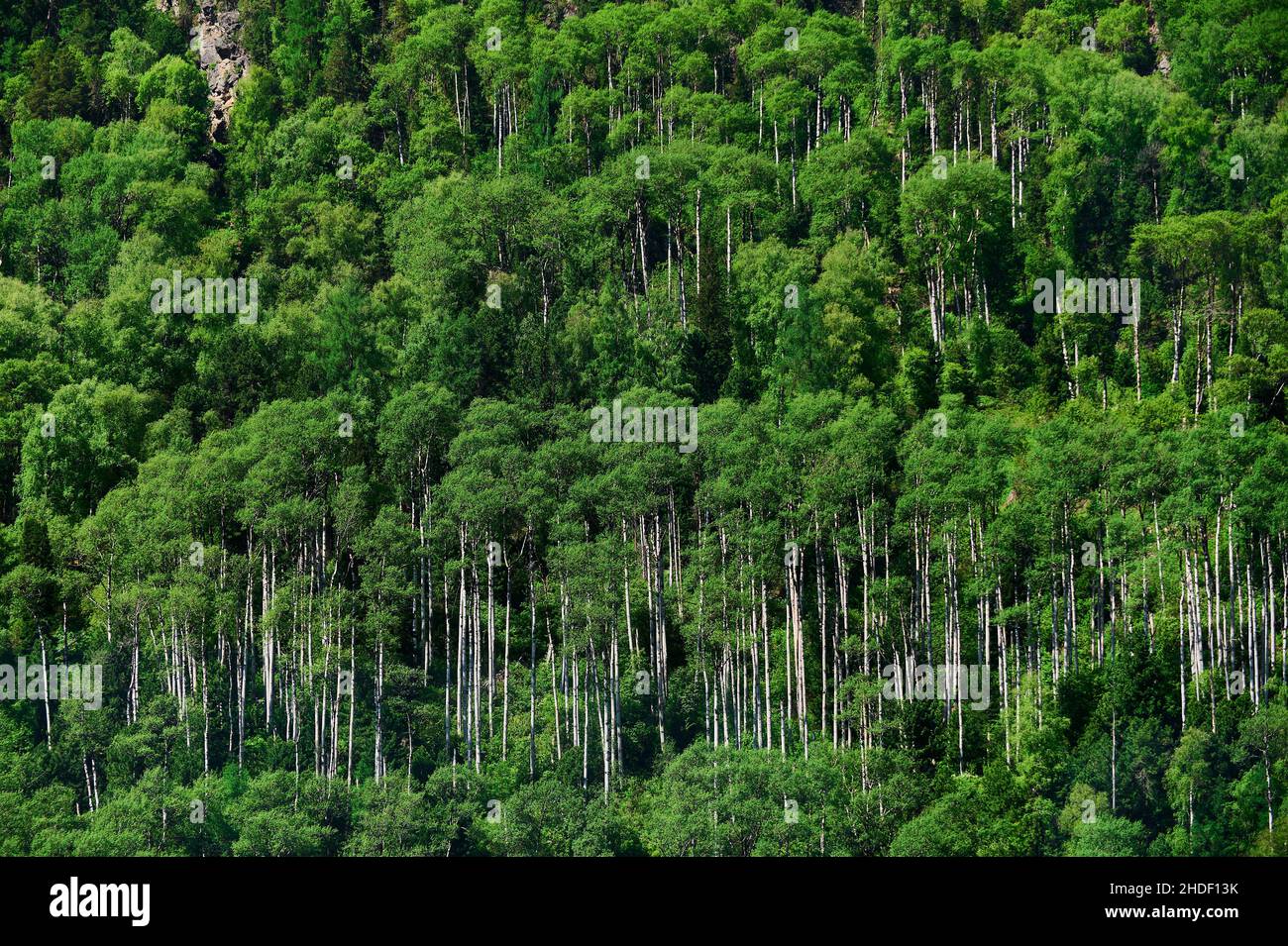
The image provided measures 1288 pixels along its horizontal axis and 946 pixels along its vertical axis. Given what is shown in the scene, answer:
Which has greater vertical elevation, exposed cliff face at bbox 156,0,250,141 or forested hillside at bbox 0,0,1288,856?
exposed cliff face at bbox 156,0,250,141

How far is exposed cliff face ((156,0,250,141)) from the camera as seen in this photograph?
128m

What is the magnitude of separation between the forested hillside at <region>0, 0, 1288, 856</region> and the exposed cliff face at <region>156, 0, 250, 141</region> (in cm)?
1269

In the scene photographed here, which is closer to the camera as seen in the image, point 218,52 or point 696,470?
point 696,470

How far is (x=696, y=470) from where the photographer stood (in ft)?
276

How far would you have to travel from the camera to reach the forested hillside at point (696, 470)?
72.4 m

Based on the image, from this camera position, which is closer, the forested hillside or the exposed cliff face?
the forested hillside

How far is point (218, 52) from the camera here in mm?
132000

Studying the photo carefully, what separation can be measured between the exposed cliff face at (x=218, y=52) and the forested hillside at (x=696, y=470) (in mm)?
12688

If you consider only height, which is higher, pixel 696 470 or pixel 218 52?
pixel 218 52

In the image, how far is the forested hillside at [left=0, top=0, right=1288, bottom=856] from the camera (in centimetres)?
7244

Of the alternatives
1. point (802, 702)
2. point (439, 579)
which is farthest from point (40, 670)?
point (802, 702)

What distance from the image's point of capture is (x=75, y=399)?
91312mm

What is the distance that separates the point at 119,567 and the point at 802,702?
2810 cm

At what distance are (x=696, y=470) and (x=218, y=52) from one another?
62460mm
